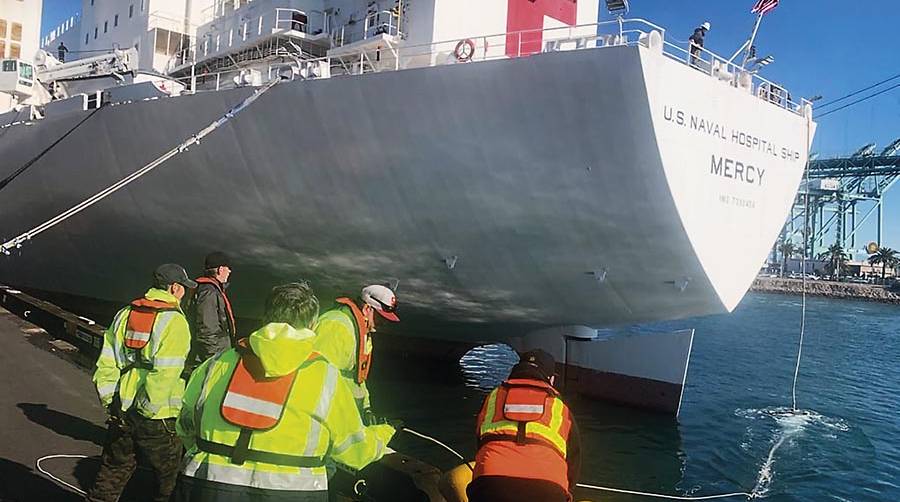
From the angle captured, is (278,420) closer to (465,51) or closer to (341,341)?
(341,341)

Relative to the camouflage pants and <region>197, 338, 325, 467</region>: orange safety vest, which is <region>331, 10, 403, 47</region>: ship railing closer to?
the camouflage pants

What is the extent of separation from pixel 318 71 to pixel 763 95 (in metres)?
6.14

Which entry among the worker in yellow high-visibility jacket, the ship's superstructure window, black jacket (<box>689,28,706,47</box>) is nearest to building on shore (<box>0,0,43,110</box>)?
the ship's superstructure window

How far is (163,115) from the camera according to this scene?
35.4 feet

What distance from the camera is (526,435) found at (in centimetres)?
296

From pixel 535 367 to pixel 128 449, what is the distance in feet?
8.09

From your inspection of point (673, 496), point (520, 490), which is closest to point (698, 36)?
point (673, 496)

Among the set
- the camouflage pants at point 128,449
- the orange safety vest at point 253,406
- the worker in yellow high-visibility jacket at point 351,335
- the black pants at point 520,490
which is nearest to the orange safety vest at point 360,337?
the worker in yellow high-visibility jacket at point 351,335

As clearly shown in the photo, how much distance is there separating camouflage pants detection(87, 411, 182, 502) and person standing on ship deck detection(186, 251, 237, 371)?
4.43 feet

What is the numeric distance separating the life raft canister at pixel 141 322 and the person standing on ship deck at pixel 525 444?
2.03m

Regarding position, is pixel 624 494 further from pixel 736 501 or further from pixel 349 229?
pixel 349 229

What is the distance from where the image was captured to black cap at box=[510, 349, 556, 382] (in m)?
3.09

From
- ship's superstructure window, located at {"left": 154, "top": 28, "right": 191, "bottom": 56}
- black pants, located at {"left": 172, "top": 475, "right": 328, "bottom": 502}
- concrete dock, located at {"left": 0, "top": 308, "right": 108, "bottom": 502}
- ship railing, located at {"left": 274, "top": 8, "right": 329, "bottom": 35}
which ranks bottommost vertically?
concrete dock, located at {"left": 0, "top": 308, "right": 108, "bottom": 502}

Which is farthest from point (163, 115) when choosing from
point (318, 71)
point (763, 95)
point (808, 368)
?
point (808, 368)
